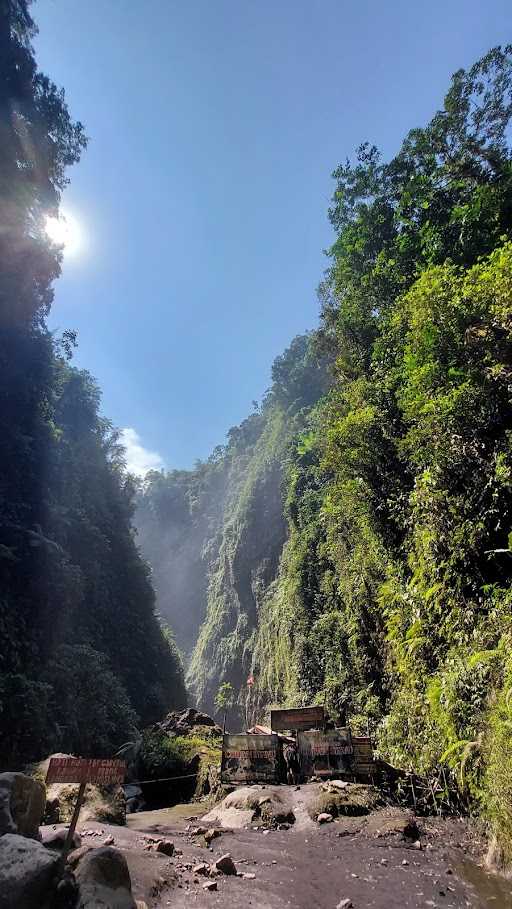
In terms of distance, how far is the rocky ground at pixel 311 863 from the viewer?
4320mm

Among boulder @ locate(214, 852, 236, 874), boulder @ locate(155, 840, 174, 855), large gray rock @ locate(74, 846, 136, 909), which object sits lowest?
boulder @ locate(155, 840, 174, 855)

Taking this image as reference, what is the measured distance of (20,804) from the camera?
4801 mm

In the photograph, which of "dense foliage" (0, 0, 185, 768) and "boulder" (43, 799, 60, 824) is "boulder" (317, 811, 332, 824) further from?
"dense foliage" (0, 0, 185, 768)

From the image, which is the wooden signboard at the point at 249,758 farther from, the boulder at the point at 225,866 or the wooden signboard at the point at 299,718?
the boulder at the point at 225,866

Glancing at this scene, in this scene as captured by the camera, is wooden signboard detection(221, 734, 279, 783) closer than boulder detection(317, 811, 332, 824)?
No

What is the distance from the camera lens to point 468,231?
38.4ft

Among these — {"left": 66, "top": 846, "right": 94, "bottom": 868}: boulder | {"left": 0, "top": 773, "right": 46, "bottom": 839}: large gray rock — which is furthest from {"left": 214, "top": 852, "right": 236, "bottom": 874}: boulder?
{"left": 0, "top": 773, "right": 46, "bottom": 839}: large gray rock

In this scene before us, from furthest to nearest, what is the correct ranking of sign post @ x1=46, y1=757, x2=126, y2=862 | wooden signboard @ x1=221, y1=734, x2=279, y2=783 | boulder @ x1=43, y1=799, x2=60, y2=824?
wooden signboard @ x1=221, y1=734, x2=279, y2=783, boulder @ x1=43, y1=799, x2=60, y2=824, sign post @ x1=46, y1=757, x2=126, y2=862

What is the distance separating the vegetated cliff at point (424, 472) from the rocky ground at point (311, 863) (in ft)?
2.22

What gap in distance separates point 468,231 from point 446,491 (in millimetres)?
7816

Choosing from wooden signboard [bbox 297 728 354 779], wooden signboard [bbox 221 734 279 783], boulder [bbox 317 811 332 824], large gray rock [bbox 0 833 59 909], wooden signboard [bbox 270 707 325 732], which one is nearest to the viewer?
large gray rock [bbox 0 833 59 909]

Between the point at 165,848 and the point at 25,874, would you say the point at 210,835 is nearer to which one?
the point at 165,848

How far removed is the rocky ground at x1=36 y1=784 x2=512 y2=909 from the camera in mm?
4320

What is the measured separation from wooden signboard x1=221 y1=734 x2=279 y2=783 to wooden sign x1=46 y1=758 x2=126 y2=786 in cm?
705
